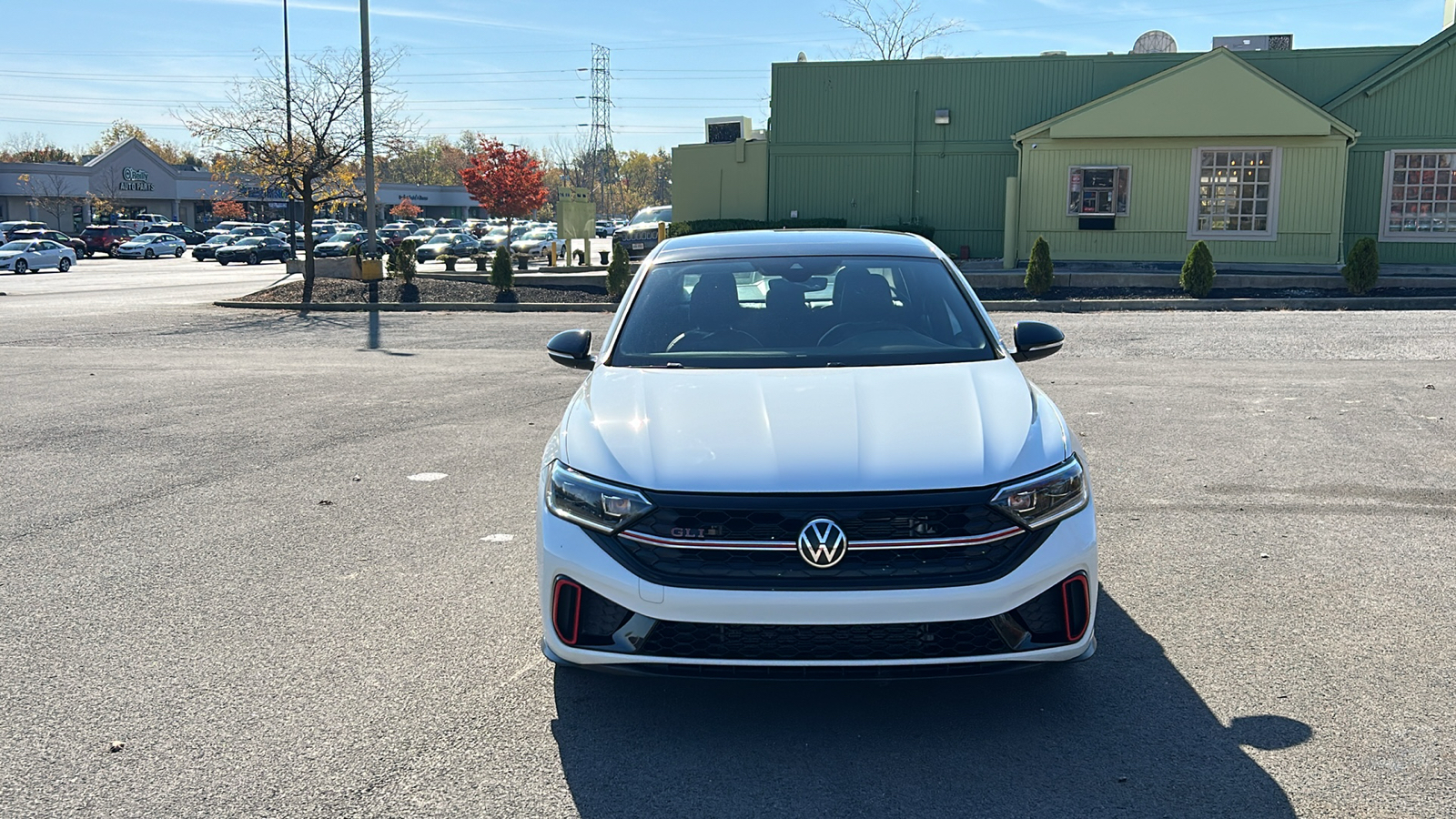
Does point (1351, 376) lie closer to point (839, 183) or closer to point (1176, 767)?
point (1176, 767)

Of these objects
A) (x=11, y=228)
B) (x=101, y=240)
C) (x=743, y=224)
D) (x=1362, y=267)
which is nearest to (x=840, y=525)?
(x=1362, y=267)

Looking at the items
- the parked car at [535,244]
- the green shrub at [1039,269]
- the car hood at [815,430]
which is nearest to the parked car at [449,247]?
the parked car at [535,244]

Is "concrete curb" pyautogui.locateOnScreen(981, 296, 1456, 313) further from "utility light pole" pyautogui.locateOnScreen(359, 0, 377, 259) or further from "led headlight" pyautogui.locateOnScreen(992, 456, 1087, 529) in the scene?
"led headlight" pyautogui.locateOnScreen(992, 456, 1087, 529)

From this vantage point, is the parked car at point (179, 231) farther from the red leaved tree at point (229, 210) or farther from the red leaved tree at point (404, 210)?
the red leaved tree at point (404, 210)

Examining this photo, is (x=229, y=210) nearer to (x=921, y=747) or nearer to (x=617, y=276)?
(x=617, y=276)

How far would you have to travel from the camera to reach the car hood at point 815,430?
3746 mm

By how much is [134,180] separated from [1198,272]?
3403 inches

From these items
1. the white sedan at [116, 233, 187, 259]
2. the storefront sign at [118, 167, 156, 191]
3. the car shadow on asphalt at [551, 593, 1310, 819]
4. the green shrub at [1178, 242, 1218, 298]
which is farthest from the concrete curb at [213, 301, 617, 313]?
the storefront sign at [118, 167, 156, 191]

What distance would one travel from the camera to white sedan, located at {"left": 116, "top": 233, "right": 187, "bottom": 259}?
62812 millimetres

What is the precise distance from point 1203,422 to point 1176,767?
268 inches

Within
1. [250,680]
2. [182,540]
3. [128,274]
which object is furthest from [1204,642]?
[128,274]

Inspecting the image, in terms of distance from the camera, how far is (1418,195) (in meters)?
27.8

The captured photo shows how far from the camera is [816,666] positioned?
3662 mm

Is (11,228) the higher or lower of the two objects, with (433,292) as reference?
higher
